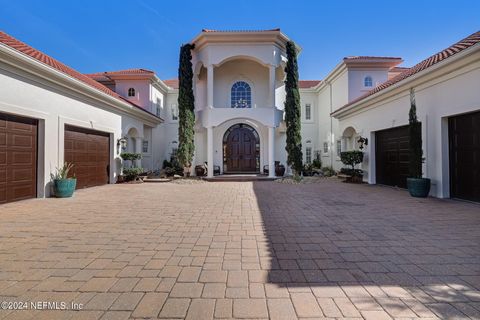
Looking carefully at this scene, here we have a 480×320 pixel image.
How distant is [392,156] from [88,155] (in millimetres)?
12509

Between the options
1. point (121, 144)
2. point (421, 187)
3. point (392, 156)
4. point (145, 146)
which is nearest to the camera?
point (421, 187)

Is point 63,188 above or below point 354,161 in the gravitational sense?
below

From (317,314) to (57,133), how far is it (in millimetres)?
9365

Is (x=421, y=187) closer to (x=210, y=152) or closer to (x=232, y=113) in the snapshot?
(x=232, y=113)

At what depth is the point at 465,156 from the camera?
7277 mm

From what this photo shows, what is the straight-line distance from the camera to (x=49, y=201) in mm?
7391

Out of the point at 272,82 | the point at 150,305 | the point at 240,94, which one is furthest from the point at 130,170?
the point at 150,305

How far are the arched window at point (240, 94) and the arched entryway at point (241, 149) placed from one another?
1.34 meters

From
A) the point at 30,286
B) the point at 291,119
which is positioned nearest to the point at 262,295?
the point at 30,286

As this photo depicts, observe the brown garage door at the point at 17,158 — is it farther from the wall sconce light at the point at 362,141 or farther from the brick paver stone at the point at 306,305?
the wall sconce light at the point at 362,141

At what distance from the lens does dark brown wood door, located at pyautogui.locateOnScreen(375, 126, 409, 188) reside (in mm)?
9844

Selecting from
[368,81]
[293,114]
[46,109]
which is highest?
[368,81]

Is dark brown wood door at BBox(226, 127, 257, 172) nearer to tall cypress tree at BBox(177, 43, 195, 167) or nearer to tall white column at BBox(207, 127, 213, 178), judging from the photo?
tall white column at BBox(207, 127, 213, 178)

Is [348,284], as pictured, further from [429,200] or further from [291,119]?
[291,119]
